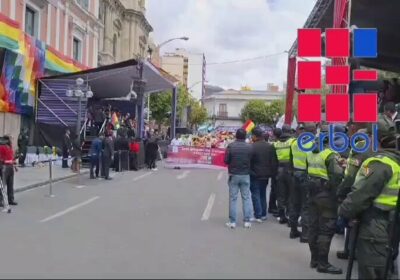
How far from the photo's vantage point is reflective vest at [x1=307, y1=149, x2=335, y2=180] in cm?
789

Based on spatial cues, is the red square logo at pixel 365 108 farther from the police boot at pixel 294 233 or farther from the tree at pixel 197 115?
the tree at pixel 197 115

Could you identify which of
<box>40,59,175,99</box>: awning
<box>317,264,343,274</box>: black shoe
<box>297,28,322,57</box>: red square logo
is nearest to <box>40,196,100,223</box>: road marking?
<box>317,264,343,274</box>: black shoe

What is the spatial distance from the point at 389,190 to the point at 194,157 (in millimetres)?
22627

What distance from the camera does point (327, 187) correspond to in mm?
7648

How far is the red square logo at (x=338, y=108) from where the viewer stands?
8344 millimetres

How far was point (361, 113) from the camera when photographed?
8008 mm

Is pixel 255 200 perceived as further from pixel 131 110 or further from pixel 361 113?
pixel 131 110

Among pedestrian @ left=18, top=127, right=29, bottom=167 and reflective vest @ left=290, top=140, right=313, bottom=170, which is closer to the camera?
reflective vest @ left=290, top=140, right=313, bottom=170

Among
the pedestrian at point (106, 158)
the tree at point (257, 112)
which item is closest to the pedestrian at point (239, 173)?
the pedestrian at point (106, 158)

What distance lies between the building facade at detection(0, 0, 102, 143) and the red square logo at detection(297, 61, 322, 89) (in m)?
15.7

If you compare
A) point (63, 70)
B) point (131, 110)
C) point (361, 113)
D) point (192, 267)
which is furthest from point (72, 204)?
point (131, 110)

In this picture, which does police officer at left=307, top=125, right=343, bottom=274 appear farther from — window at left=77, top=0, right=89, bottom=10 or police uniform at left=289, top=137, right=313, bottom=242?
window at left=77, top=0, right=89, bottom=10

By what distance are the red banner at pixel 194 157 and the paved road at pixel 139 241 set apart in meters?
11.9

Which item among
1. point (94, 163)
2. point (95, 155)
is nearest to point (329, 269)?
point (95, 155)
